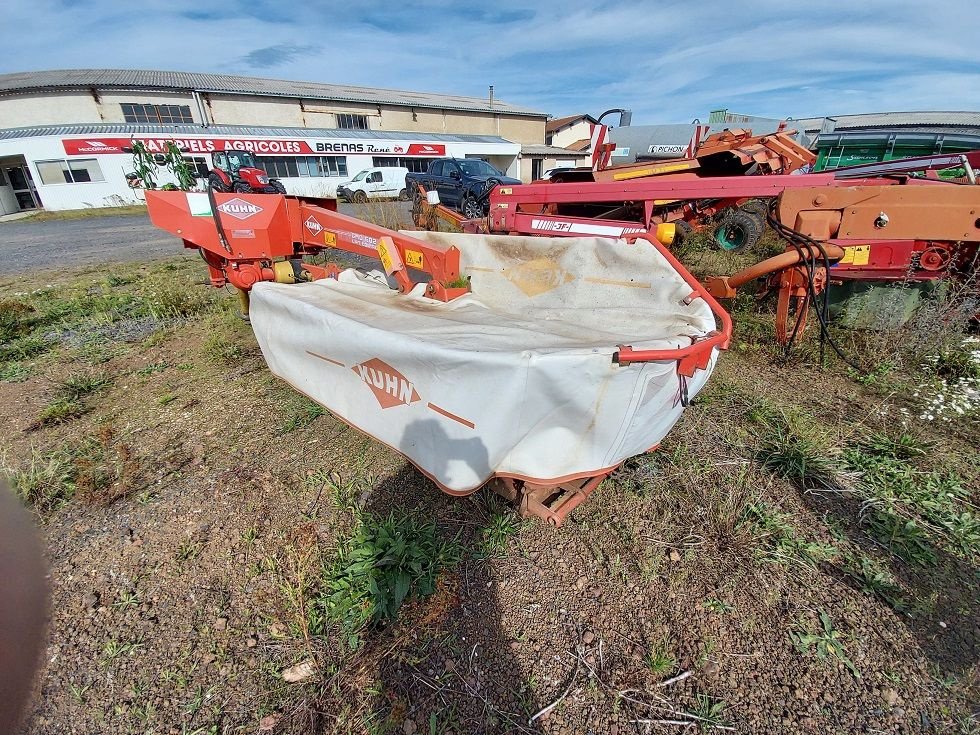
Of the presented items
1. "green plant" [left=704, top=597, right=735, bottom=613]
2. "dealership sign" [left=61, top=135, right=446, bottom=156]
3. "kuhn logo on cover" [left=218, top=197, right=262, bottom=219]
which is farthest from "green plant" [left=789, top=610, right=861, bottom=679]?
"dealership sign" [left=61, top=135, right=446, bottom=156]

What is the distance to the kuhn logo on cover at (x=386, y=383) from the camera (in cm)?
209

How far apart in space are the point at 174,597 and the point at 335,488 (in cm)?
83

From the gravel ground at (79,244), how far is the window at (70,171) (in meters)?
4.82

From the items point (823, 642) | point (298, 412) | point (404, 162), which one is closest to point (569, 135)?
point (404, 162)

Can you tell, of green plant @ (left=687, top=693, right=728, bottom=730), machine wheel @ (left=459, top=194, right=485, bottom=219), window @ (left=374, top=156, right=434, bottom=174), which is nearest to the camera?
green plant @ (left=687, top=693, right=728, bottom=730)

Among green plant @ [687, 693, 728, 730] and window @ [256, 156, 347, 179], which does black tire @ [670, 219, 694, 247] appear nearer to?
green plant @ [687, 693, 728, 730]

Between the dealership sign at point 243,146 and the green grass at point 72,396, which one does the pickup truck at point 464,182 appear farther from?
the dealership sign at point 243,146

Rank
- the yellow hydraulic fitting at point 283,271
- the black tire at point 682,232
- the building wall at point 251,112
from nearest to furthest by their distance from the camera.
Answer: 1. the yellow hydraulic fitting at point 283,271
2. the black tire at point 682,232
3. the building wall at point 251,112

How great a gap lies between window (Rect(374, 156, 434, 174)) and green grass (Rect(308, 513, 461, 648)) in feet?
88.6

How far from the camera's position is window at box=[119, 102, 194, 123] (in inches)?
995

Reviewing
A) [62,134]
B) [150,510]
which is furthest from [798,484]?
[62,134]

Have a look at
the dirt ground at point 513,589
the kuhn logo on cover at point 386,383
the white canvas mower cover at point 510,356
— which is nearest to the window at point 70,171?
the dirt ground at point 513,589

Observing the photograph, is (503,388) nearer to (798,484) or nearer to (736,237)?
(798,484)

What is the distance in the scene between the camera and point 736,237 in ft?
24.2
